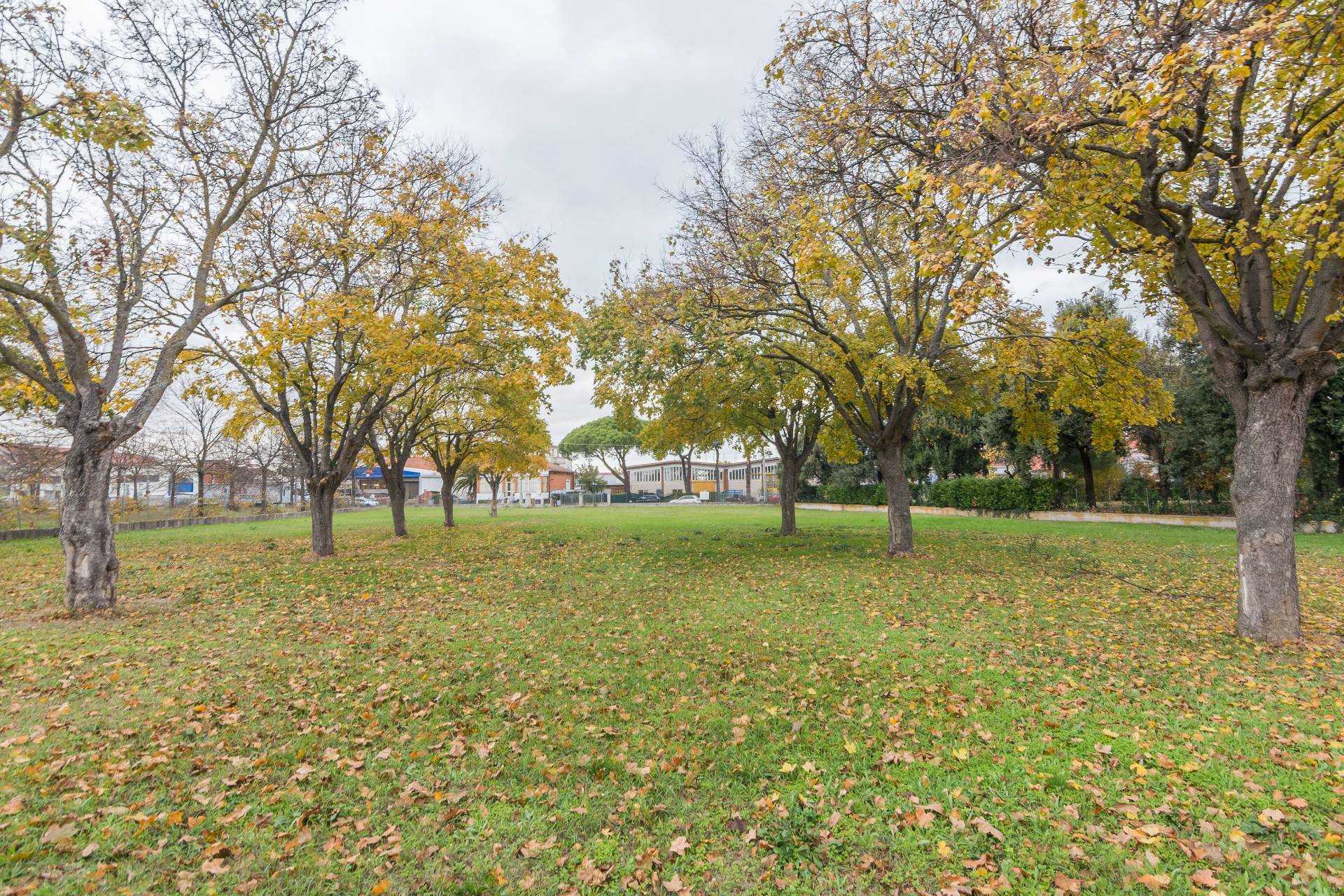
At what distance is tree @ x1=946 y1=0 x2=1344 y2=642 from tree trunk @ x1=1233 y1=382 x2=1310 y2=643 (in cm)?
2

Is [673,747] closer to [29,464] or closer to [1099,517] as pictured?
[1099,517]

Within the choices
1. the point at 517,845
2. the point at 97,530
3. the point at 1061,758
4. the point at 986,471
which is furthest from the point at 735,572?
the point at 986,471

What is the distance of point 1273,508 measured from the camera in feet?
22.7

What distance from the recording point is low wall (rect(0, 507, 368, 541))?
2144cm

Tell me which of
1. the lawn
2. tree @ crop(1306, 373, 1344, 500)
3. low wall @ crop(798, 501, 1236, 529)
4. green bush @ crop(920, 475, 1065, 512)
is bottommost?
low wall @ crop(798, 501, 1236, 529)

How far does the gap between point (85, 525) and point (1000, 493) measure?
115 ft

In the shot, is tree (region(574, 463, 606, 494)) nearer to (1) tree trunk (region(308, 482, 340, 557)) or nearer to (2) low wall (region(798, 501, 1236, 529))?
(2) low wall (region(798, 501, 1236, 529))

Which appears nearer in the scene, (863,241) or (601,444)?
(863,241)

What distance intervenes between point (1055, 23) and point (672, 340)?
7269mm

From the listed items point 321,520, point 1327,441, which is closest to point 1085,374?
point 1327,441

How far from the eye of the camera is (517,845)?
3.47 metres

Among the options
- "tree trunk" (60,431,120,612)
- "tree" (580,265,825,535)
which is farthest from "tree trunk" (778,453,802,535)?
"tree trunk" (60,431,120,612)

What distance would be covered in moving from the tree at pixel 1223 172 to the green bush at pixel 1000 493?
25.3 metres

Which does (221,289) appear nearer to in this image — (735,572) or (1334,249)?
(735,572)
